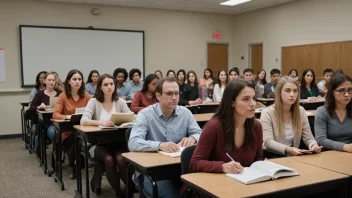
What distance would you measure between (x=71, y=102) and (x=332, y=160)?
3158mm

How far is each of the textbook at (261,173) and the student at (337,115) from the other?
3.64 ft

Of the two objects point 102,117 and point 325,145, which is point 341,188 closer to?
point 325,145

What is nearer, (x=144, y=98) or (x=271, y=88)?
(x=144, y=98)

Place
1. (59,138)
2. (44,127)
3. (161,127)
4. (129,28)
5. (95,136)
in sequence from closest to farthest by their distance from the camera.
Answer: (161,127), (95,136), (59,138), (44,127), (129,28)

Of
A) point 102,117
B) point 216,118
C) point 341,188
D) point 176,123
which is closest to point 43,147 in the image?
point 102,117

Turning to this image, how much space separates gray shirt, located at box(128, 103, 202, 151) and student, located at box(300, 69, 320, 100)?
4.54m

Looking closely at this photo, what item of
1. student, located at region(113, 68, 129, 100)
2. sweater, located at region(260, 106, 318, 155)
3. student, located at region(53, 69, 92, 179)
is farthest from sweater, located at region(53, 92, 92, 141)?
sweater, located at region(260, 106, 318, 155)

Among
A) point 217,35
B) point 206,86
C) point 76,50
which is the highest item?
point 217,35

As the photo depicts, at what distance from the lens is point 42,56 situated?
303 inches

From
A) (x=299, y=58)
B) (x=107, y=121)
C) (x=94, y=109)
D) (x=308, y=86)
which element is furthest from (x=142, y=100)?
(x=299, y=58)

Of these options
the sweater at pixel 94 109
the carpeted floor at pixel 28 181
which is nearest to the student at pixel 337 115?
the sweater at pixel 94 109

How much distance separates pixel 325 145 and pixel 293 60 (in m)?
6.06

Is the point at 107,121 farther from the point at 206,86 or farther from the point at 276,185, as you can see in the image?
the point at 206,86

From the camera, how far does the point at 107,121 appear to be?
3395mm
